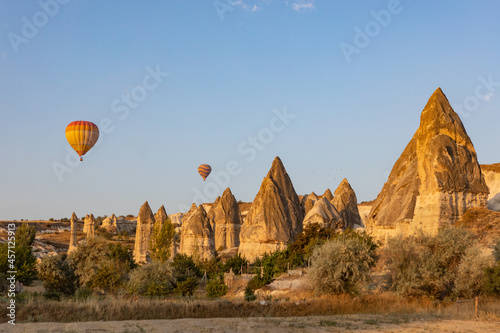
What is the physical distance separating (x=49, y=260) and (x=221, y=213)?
24.7 metres

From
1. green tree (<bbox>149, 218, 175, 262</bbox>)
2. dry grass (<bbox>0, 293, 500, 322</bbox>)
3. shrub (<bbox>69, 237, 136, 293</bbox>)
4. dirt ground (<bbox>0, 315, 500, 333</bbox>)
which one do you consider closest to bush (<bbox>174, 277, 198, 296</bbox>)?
shrub (<bbox>69, 237, 136, 293</bbox>)

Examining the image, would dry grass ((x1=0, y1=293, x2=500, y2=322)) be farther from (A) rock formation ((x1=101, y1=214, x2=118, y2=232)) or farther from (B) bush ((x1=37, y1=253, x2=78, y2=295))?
(A) rock formation ((x1=101, y1=214, x2=118, y2=232))

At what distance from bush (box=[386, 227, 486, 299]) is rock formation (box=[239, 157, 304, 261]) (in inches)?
546

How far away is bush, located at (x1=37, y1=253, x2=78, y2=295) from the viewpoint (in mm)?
18344

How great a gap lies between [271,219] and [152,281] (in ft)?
42.5

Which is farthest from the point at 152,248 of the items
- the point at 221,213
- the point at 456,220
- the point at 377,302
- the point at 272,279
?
the point at 377,302

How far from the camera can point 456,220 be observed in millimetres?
21484

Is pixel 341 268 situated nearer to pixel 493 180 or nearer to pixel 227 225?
pixel 227 225

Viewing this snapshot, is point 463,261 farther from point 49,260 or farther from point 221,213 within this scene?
point 221,213

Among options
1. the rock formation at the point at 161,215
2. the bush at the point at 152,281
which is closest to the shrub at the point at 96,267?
the bush at the point at 152,281

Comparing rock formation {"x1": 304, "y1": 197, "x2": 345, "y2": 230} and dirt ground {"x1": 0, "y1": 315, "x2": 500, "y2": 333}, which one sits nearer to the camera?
dirt ground {"x1": 0, "y1": 315, "x2": 500, "y2": 333}

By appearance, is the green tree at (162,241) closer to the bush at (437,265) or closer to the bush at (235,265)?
the bush at (235,265)

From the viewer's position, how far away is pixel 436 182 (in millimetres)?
21750

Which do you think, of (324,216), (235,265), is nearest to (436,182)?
(235,265)
